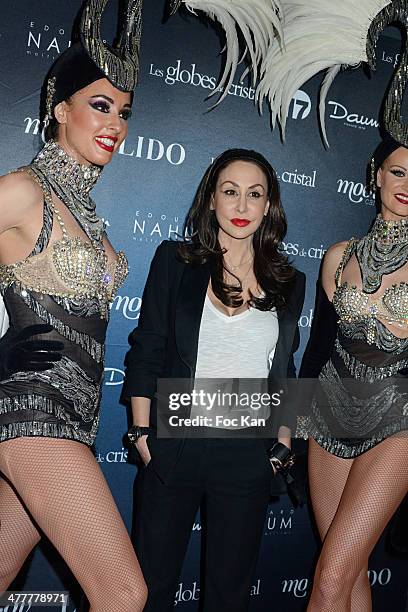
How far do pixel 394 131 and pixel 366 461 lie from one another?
133 centimetres

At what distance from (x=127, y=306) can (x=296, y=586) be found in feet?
5.68

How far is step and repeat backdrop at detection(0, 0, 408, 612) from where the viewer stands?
315cm

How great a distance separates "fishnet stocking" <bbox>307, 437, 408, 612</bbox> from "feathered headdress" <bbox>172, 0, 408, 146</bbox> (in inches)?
57.9

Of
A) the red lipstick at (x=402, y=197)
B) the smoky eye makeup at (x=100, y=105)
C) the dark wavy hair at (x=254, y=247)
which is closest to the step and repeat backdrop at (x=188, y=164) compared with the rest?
the dark wavy hair at (x=254, y=247)

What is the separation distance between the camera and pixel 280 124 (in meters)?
3.67

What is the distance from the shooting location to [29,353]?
2.36 meters

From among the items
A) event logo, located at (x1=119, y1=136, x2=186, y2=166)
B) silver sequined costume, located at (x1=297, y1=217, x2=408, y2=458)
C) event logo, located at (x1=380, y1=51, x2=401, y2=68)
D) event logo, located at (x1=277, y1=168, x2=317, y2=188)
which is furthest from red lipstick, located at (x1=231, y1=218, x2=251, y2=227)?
event logo, located at (x1=380, y1=51, x2=401, y2=68)

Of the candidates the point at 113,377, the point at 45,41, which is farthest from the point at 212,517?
the point at 45,41

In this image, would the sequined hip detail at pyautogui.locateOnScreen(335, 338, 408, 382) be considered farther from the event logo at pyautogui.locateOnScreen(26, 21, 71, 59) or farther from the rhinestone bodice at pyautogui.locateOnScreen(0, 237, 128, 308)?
the event logo at pyautogui.locateOnScreen(26, 21, 71, 59)

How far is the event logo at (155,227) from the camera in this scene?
3.43 m

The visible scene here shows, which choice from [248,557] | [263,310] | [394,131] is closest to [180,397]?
[263,310]

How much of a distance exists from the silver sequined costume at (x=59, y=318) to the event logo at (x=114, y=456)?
0.92 m

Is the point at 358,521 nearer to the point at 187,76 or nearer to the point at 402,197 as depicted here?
the point at 402,197

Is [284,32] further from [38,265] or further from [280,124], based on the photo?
[38,265]
